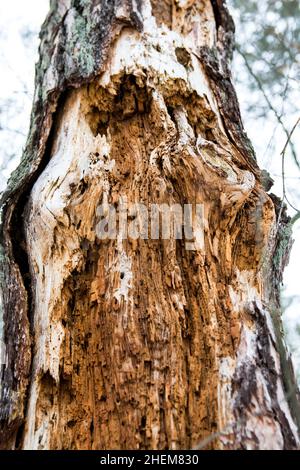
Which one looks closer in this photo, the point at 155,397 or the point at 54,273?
the point at 155,397

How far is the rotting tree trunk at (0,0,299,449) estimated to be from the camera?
141 cm

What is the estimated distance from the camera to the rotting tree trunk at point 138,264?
4.64ft

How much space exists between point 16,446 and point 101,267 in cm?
62

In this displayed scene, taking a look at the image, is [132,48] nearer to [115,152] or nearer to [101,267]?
[115,152]

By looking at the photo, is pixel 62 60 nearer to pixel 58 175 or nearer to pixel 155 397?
pixel 58 175

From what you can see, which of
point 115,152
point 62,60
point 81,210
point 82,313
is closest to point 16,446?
point 82,313

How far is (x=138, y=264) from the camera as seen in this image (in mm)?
1610

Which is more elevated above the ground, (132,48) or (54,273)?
A: (132,48)

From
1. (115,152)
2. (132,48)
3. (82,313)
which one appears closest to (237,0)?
(132,48)
